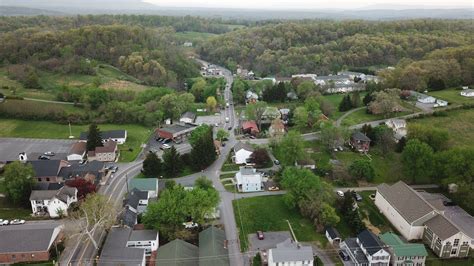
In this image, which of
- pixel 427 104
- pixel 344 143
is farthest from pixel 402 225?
pixel 427 104

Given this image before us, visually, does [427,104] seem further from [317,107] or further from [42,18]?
[42,18]

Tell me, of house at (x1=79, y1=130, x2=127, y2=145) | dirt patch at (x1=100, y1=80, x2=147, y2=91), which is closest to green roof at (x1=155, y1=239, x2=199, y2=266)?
house at (x1=79, y1=130, x2=127, y2=145)

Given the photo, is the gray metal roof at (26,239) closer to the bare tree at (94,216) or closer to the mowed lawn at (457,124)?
the bare tree at (94,216)

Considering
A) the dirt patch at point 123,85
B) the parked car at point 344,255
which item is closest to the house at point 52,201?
the parked car at point 344,255

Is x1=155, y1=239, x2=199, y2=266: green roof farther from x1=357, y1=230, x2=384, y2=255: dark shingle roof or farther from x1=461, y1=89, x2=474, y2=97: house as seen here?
x1=461, y1=89, x2=474, y2=97: house

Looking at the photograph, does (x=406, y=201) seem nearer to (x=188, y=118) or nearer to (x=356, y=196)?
(x=356, y=196)

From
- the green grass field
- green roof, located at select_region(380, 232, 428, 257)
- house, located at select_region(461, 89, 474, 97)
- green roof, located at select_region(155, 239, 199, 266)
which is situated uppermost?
house, located at select_region(461, 89, 474, 97)
